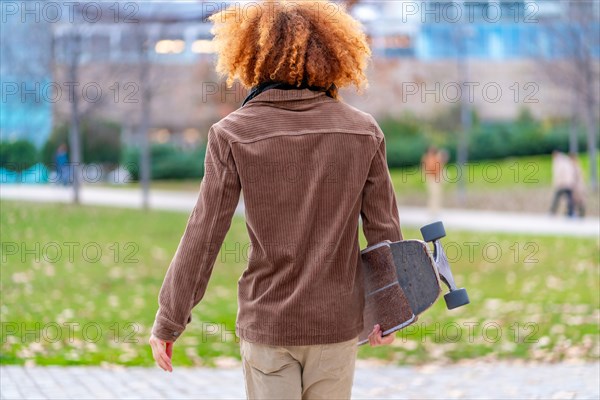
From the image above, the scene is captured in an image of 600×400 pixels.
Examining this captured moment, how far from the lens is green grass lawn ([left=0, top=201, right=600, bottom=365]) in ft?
27.6

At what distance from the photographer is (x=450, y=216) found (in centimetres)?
2411

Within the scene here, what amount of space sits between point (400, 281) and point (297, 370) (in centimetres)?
47

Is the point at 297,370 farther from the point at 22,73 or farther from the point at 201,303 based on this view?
the point at 22,73

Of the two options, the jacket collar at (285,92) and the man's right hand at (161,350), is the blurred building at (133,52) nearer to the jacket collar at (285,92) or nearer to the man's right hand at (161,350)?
the jacket collar at (285,92)

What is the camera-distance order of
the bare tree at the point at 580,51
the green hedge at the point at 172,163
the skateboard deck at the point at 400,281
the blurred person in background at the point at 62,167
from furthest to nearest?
the green hedge at the point at 172,163
the bare tree at the point at 580,51
the blurred person in background at the point at 62,167
the skateboard deck at the point at 400,281

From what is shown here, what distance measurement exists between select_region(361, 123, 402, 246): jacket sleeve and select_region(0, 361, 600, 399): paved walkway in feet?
11.3

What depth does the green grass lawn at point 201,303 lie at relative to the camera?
8.41m

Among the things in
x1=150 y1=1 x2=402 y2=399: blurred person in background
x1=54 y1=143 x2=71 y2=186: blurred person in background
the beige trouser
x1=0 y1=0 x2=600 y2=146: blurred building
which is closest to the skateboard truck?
x1=150 y1=1 x2=402 y2=399: blurred person in background

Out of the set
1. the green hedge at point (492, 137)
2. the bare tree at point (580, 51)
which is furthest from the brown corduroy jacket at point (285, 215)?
the green hedge at point (492, 137)

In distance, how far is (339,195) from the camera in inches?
121

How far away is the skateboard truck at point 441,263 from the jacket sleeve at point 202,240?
0.72 m

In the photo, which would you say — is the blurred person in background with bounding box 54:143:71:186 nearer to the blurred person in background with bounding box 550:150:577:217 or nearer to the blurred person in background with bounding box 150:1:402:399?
the blurred person in background with bounding box 550:150:577:217

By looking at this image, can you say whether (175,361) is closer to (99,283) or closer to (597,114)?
(99,283)

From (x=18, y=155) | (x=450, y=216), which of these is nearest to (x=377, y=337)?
(x=18, y=155)
